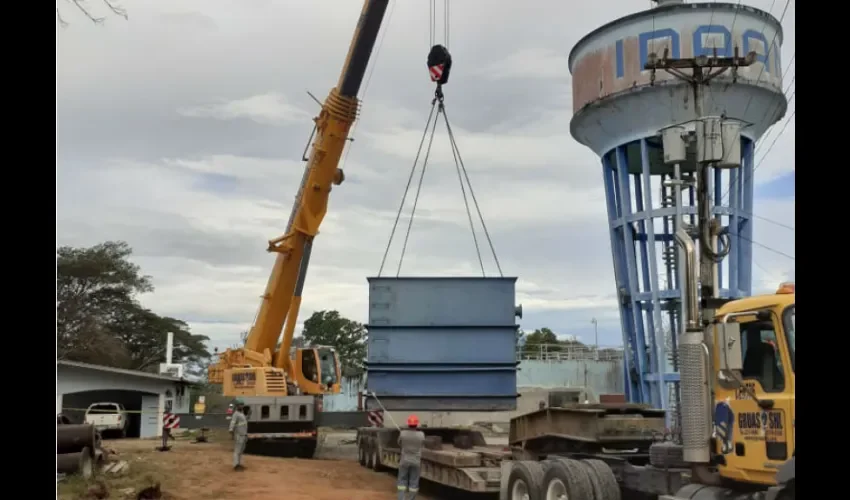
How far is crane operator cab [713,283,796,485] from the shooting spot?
5.98 m

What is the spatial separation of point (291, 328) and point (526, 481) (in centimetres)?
1080

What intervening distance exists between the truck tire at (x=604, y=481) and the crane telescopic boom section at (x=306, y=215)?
32.8 ft

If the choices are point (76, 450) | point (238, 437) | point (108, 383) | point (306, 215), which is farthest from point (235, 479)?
point (108, 383)

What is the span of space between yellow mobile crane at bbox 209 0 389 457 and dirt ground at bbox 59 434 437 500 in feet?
3.65

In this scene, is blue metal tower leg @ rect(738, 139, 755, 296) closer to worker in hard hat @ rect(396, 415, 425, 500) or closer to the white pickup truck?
worker in hard hat @ rect(396, 415, 425, 500)

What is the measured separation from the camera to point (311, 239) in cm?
1803

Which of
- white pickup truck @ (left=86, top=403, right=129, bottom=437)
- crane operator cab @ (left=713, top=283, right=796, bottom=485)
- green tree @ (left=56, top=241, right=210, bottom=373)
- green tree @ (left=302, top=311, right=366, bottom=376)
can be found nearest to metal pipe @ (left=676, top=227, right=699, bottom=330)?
crane operator cab @ (left=713, top=283, right=796, bottom=485)

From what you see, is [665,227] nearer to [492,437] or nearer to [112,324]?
[492,437]

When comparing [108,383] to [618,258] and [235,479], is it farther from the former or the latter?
[618,258]

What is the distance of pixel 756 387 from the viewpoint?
6211 mm

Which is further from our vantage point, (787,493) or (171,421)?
(171,421)

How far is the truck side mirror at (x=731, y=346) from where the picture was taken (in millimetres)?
6031
